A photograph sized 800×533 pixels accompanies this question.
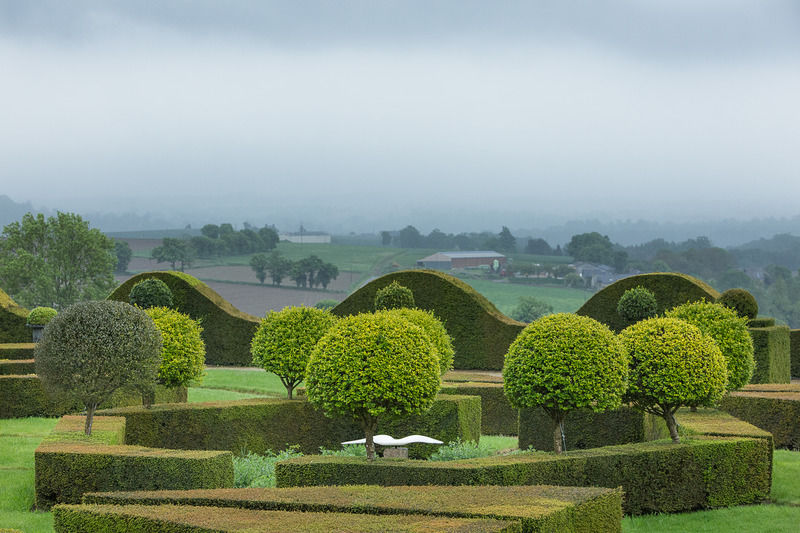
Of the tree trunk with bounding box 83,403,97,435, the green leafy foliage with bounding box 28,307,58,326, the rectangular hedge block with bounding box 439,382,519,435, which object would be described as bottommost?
the rectangular hedge block with bounding box 439,382,519,435

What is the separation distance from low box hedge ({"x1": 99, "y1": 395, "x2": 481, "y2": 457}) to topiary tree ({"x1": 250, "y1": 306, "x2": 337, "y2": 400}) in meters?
1.13

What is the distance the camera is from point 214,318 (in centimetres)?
3362

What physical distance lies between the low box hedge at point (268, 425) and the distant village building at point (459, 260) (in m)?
72.3

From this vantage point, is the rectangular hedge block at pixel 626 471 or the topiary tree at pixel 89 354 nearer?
the rectangular hedge block at pixel 626 471

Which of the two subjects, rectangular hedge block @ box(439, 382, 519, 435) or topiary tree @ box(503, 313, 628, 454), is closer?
topiary tree @ box(503, 313, 628, 454)

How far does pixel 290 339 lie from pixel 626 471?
346 inches

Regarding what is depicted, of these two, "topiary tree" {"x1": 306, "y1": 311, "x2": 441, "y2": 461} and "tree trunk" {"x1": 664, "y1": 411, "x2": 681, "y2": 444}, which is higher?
"topiary tree" {"x1": 306, "y1": 311, "x2": 441, "y2": 461}

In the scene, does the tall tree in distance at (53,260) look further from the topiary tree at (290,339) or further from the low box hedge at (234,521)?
the low box hedge at (234,521)

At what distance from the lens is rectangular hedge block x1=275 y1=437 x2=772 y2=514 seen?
37.8 feet

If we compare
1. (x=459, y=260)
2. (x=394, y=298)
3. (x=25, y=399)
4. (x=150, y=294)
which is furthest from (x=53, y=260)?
(x=459, y=260)

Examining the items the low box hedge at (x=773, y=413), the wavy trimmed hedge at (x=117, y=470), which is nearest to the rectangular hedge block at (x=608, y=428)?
the low box hedge at (x=773, y=413)

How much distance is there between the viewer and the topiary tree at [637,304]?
29.7 meters

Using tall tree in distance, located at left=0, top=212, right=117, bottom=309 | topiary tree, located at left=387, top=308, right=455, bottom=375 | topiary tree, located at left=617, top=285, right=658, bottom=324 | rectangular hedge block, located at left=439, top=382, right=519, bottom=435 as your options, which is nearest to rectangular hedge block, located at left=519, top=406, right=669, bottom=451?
rectangular hedge block, located at left=439, top=382, right=519, bottom=435

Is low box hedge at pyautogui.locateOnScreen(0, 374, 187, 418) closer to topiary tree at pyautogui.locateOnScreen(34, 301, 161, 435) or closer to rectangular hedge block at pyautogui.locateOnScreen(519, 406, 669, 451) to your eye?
Result: topiary tree at pyautogui.locateOnScreen(34, 301, 161, 435)
